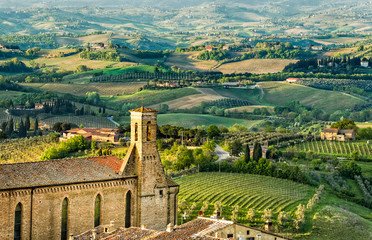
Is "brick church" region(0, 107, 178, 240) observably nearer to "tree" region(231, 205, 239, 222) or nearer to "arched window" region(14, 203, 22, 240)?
"arched window" region(14, 203, 22, 240)

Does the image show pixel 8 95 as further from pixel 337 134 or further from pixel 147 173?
pixel 147 173

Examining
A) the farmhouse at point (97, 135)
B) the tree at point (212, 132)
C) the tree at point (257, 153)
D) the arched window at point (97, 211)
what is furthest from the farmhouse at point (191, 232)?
the tree at point (212, 132)

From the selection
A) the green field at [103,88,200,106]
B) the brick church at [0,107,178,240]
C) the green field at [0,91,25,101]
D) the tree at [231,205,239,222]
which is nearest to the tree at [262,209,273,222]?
the tree at [231,205,239,222]

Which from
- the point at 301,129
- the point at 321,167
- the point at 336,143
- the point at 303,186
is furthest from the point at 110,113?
the point at 303,186

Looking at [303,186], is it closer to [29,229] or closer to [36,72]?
[29,229]

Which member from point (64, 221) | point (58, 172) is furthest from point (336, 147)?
point (64, 221)
